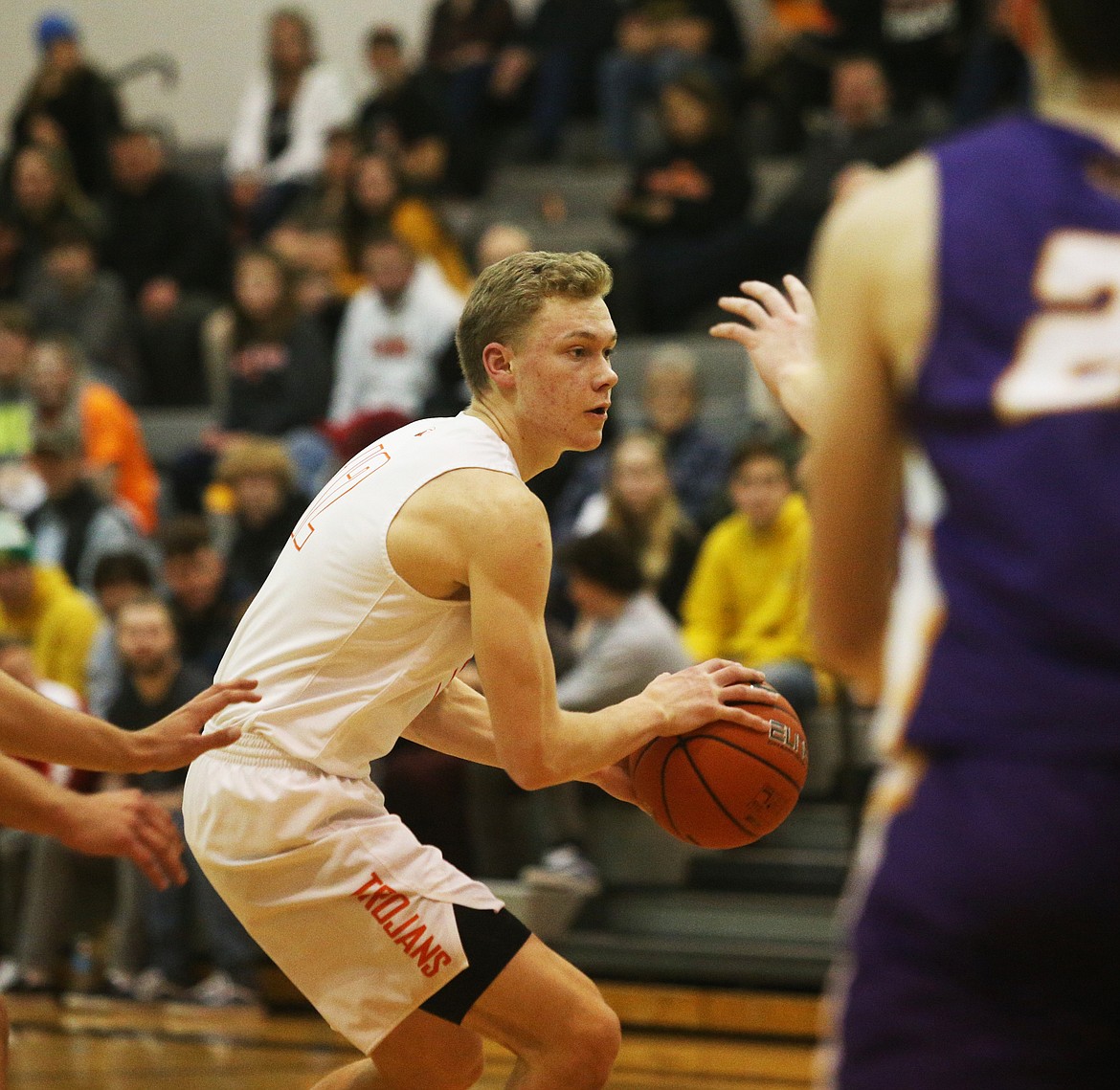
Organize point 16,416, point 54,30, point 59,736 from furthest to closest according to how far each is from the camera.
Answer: point 54,30 → point 16,416 → point 59,736

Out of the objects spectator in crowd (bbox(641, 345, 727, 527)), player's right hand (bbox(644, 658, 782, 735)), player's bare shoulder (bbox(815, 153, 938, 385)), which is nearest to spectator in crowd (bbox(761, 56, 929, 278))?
spectator in crowd (bbox(641, 345, 727, 527))

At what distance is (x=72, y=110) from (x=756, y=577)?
26.1ft

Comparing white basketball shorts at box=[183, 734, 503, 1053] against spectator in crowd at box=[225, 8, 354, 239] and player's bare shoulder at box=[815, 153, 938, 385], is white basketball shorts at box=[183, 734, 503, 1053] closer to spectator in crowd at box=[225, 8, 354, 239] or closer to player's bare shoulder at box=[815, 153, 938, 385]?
player's bare shoulder at box=[815, 153, 938, 385]

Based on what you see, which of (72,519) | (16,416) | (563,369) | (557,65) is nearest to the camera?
(563,369)

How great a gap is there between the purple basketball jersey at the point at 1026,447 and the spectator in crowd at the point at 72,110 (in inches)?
480

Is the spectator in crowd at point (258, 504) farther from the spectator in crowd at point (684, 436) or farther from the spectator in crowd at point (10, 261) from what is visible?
the spectator in crowd at point (10, 261)

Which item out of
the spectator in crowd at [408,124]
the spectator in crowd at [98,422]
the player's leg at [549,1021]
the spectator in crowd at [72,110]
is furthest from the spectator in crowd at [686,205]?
the player's leg at [549,1021]

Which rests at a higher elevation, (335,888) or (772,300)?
(772,300)

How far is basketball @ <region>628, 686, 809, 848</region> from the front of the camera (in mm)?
3510

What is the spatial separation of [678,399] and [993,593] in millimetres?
6641

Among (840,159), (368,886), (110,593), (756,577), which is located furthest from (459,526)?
(840,159)

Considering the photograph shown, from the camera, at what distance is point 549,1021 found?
329 cm

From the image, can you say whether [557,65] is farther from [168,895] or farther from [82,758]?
[82,758]

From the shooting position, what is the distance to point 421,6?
14.2m
